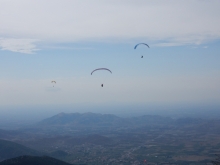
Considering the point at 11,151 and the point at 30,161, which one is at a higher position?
the point at 11,151

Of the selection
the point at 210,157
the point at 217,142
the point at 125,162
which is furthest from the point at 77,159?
the point at 217,142

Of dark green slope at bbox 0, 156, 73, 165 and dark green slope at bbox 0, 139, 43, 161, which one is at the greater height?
dark green slope at bbox 0, 139, 43, 161

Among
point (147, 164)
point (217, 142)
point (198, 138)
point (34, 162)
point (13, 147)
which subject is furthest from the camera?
point (198, 138)

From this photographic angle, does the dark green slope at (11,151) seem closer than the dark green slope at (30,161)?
No

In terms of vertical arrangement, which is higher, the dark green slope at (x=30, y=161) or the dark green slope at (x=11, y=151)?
the dark green slope at (x=11, y=151)

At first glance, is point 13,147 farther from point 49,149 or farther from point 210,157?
point 210,157

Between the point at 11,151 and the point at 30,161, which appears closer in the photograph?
the point at 30,161

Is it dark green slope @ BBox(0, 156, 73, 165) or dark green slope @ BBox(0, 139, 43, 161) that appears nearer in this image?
dark green slope @ BBox(0, 156, 73, 165)

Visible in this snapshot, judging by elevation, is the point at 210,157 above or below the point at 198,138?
below

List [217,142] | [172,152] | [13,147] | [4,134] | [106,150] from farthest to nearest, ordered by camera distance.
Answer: [4,134]
[217,142]
[106,150]
[172,152]
[13,147]

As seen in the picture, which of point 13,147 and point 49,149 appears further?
point 49,149
